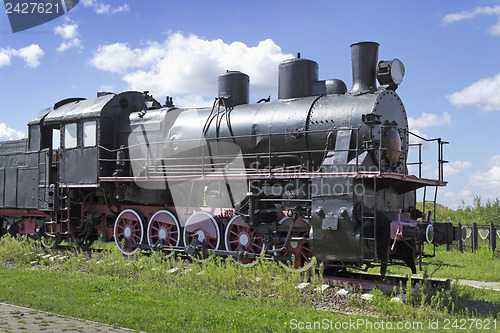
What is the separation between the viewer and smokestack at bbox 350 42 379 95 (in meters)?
10.9

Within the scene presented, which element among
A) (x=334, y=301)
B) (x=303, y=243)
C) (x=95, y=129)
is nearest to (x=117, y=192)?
(x=95, y=129)

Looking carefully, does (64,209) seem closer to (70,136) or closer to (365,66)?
(70,136)

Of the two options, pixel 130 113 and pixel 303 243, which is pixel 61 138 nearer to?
pixel 130 113

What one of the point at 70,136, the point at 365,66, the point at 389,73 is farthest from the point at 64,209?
the point at 389,73

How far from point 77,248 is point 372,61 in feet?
34.7

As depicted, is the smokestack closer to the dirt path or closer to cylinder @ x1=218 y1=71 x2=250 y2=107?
cylinder @ x1=218 y1=71 x2=250 y2=107

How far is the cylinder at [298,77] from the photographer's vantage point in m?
11.7

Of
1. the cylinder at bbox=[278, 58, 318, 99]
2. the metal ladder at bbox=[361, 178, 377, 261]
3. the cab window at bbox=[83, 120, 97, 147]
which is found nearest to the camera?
the metal ladder at bbox=[361, 178, 377, 261]

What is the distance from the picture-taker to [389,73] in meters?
10.7

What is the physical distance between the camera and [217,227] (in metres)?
11.6

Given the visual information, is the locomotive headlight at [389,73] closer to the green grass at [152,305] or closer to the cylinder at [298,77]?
the cylinder at [298,77]

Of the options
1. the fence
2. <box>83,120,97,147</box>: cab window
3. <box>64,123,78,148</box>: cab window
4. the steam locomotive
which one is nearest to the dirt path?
the steam locomotive

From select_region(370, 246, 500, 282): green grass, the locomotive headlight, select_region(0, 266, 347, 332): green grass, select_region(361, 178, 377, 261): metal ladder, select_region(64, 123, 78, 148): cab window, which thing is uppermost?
the locomotive headlight

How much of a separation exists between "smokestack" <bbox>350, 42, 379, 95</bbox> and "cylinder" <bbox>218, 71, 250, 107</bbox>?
316 centimetres
